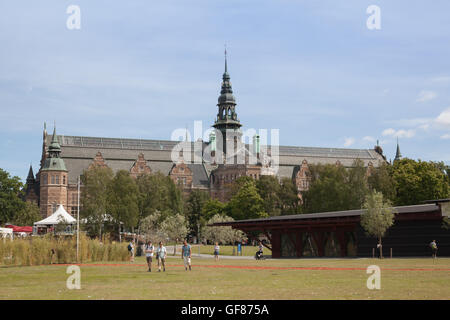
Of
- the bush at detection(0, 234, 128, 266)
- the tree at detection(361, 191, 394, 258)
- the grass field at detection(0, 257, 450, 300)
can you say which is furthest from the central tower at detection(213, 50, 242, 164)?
the grass field at detection(0, 257, 450, 300)

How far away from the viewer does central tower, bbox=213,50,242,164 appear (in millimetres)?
160125

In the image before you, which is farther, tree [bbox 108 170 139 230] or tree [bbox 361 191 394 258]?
tree [bbox 108 170 139 230]

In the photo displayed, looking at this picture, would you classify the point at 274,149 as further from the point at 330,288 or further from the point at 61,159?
the point at 330,288

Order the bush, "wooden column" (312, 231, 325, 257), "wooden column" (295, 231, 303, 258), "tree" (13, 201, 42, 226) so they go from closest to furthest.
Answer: the bush, "wooden column" (312, 231, 325, 257), "wooden column" (295, 231, 303, 258), "tree" (13, 201, 42, 226)

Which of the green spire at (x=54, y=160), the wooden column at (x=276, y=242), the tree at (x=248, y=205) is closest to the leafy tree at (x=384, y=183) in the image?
the tree at (x=248, y=205)

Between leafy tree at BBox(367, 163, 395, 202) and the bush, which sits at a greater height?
leafy tree at BBox(367, 163, 395, 202)

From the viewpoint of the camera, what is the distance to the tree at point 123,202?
95125 mm

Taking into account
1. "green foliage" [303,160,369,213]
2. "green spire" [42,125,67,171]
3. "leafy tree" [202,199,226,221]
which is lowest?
"leafy tree" [202,199,226,221]

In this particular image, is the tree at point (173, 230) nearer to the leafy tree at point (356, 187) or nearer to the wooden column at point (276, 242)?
the wooden column at point (276, 242)

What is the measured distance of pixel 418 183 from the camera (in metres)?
100

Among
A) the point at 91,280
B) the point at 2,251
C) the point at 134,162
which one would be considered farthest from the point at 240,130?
the point at 91,280

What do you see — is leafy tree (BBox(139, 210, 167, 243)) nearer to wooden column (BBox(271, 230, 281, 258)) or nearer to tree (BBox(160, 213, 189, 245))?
tree (BBox(160, 213, 189, 245))

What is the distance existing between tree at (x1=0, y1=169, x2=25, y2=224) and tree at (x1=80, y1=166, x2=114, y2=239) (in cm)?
1328

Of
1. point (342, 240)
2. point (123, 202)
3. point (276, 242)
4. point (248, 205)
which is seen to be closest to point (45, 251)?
point (342, 240)
